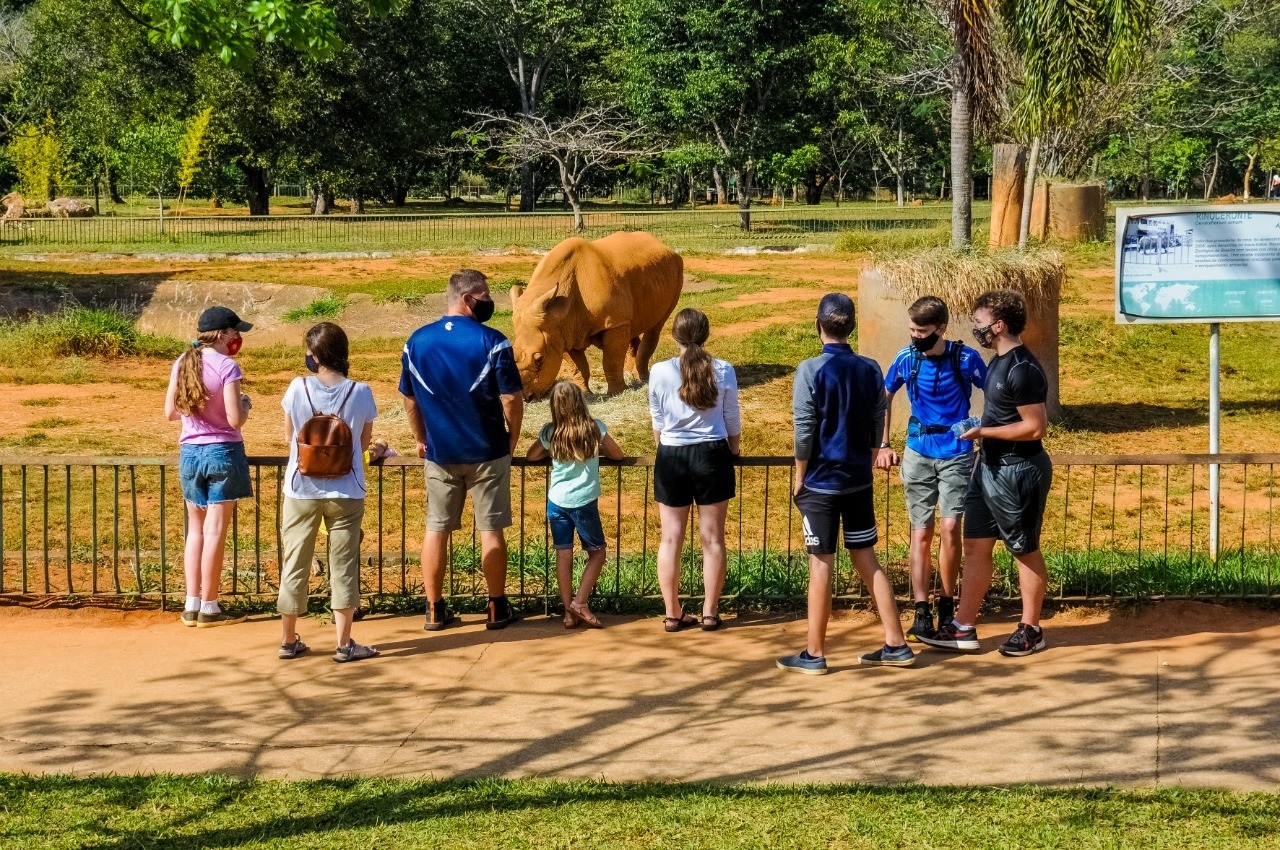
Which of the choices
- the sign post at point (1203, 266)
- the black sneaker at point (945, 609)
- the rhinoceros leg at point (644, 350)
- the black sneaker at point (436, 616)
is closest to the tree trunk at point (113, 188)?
the rhinoceros leg at point (644, 350)

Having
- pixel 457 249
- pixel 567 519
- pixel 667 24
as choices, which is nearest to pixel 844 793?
pixel 567 519

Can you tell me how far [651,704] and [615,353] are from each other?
34.5ft

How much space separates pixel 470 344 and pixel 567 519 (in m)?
1.14

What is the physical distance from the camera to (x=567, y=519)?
8086 millimetres

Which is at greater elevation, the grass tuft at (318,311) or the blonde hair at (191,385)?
the grass tuft at (318,311)

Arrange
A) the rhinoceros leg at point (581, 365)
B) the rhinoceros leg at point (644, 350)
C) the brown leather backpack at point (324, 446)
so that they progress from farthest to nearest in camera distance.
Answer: the rhinoceros leg at point (644, 350)
the rhinoceros leg at point (581, 365)
the brown leather backpack at point (324, 446)

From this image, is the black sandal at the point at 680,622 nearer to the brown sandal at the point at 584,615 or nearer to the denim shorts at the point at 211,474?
the brown sandal at the point at 584,615

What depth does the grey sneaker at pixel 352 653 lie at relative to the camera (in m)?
7.58

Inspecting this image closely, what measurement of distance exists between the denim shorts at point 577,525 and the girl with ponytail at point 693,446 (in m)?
0.38

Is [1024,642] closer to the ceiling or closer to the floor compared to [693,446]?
closer to the floor

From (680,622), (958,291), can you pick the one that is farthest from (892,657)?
(958,291)

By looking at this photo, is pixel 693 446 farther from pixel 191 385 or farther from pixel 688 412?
pixel 191 385

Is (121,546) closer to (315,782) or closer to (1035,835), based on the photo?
(315,782)

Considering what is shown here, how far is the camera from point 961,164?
62.0 ft
